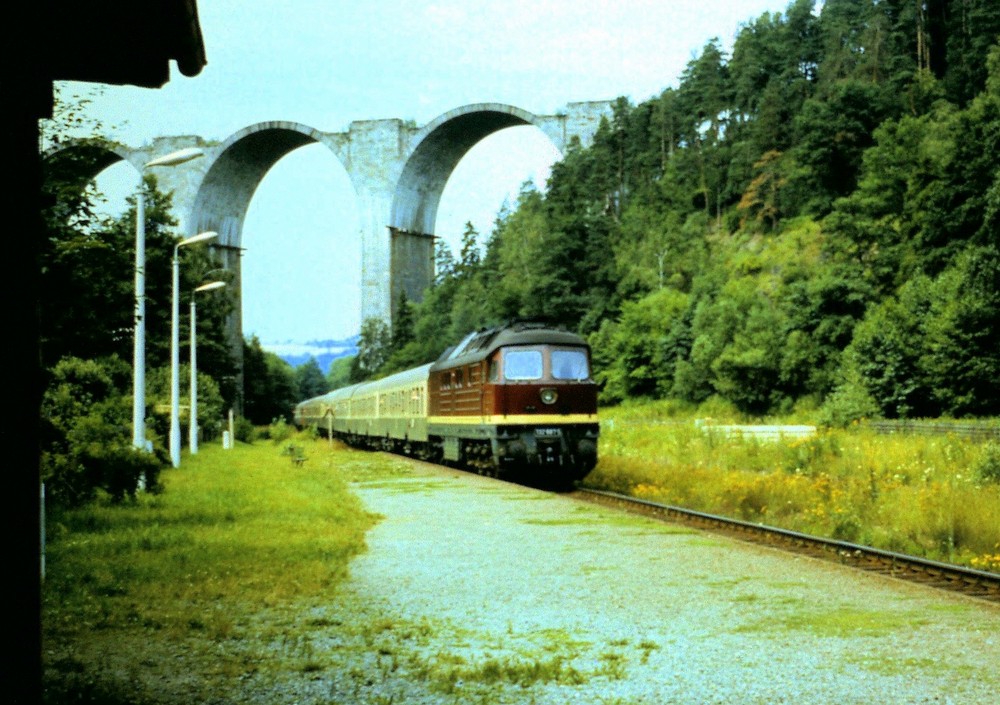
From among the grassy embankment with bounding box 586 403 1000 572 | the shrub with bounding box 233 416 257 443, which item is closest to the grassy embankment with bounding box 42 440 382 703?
the grassy embankment with bounding box 586 403 1000 572

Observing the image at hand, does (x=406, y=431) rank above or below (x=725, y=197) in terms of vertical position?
below

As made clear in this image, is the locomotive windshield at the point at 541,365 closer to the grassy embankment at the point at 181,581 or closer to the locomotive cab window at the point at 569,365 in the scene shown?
the locomotive cab window at the point at 569,365

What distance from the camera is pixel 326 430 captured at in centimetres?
6284

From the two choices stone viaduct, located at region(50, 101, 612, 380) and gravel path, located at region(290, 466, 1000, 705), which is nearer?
gravel path, located at region(290, 466, 1000, 705)

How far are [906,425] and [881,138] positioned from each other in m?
31.7

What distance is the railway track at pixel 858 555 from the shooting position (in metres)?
9.82

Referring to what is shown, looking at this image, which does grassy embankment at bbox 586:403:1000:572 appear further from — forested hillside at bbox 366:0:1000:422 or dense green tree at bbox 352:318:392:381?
dense green tree at bbox 352:318:392:381

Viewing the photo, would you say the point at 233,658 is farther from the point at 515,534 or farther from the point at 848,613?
the point at 515,534


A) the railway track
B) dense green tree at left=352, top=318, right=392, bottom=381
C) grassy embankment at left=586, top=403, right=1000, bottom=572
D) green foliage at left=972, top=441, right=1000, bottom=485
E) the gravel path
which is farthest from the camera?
dense green tree at left=352, top=318, right=392, bottom=381

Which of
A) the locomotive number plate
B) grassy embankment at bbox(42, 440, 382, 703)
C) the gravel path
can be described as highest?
the locomotive number plate

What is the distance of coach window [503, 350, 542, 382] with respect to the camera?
21.7 metres

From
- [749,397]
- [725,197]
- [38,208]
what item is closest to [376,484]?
[38,208]

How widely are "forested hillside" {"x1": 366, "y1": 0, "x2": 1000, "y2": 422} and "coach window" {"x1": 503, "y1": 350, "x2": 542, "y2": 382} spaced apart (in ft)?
6.95

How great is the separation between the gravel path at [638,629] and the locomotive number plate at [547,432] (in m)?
7.87
